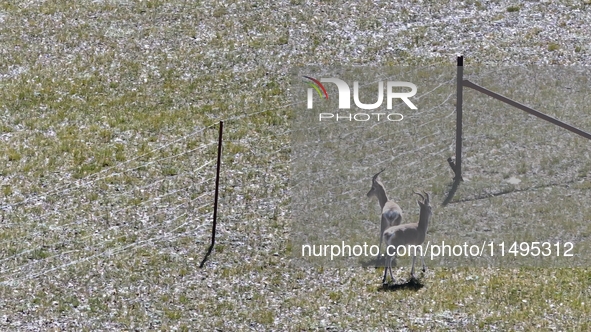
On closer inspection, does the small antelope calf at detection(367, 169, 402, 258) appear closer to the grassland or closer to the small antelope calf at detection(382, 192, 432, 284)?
the small antelope calf at detection(382, 192, 432, 284)

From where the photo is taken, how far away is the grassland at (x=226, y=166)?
52.7 feet

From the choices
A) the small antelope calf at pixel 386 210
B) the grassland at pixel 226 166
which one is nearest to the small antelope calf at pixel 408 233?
the small antelope calf at pixel 386 210

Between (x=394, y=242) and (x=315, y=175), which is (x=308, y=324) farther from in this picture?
(x=315, y=175)

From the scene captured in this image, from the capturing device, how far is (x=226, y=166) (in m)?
20.9

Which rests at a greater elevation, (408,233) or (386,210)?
(386,210)

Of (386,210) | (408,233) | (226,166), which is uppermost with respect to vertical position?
(386,210)

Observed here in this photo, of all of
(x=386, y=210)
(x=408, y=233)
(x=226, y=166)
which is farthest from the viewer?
(x=226, y=166)

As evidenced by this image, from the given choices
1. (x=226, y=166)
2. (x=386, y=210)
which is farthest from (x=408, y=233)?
(x=226, y=166)

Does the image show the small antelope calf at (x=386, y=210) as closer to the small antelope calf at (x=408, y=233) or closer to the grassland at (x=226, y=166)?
the small antelope calf at (x=408, y=233)

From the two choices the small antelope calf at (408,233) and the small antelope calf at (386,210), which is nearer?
the small antelope calf at (408,233)

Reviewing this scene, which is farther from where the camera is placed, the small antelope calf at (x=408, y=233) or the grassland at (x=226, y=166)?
the grassland at (x=226, y=166)

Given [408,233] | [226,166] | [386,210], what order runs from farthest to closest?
[226,166] → [386,210] → [408,233]

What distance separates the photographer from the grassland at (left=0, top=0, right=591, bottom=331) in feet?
52.7

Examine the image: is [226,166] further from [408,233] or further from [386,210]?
[408,233]
